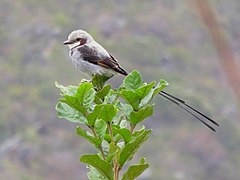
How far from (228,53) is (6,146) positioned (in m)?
35.1

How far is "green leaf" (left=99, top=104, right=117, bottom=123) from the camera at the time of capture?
1573 mm

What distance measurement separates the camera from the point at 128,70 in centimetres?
3434

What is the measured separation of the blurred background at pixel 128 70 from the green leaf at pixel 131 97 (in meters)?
28.5

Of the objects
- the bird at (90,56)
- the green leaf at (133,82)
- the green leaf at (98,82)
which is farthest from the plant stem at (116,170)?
the bird at (90,56)

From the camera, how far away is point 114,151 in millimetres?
1513

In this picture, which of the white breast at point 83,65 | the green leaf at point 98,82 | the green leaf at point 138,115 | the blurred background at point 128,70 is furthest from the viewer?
the blurred background at point 128,70

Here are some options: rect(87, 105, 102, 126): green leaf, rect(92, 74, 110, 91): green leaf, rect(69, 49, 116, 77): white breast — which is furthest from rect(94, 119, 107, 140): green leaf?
rect(69, 49, 116, 77): white breast

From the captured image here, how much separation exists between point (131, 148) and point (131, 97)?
126mm

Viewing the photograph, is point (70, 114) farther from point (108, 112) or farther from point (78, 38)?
point (78, 38)

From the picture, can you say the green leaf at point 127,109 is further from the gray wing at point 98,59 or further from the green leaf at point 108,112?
the gray wing at point 98,59

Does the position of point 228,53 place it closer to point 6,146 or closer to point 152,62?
point 6,146

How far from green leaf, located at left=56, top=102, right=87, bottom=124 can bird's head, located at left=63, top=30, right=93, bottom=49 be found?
1.23m

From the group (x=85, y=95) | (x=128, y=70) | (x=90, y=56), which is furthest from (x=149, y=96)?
(x=128, y=70)

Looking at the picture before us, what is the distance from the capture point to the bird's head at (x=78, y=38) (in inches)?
114
